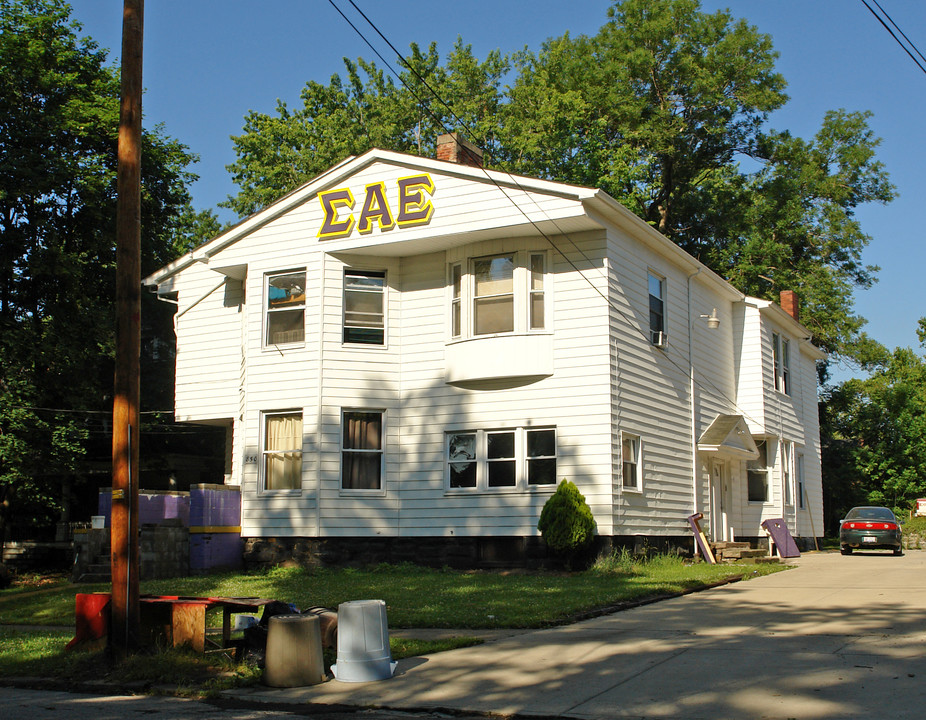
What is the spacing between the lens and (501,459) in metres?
20.2

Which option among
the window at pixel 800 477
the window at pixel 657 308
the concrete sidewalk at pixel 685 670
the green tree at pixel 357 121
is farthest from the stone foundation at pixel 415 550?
the green tree at pixel 357 121

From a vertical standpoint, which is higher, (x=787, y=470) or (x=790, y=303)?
(x=790, y=303)

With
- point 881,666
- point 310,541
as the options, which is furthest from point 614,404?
point 881,666

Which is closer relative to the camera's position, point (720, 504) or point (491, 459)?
point (491, 459)

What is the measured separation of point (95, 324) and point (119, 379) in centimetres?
1914

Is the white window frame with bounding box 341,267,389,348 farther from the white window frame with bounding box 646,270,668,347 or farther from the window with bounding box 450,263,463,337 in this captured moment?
the white window frame with bounding box 646,270,668,347

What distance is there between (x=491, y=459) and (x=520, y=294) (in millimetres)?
3558

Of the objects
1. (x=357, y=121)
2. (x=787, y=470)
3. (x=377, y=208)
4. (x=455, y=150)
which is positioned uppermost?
(x=357, y=121)

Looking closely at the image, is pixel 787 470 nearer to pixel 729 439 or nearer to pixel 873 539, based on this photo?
pixel 873 539

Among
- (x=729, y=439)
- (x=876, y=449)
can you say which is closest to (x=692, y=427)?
(x=729, y=439)

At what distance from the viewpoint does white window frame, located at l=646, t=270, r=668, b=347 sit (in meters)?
22.0

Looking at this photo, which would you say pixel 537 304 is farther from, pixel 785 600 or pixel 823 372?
pixel 823 372

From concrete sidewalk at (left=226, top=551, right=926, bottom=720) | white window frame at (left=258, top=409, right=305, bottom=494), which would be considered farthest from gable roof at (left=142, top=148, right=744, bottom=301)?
concrete sidewalk at (left=226, top=551, right=926, bottom=720)

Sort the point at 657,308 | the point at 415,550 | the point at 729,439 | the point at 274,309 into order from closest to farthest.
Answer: the point at 415,550, the point at 274,309, the point at 657,308, the point at 729,439
